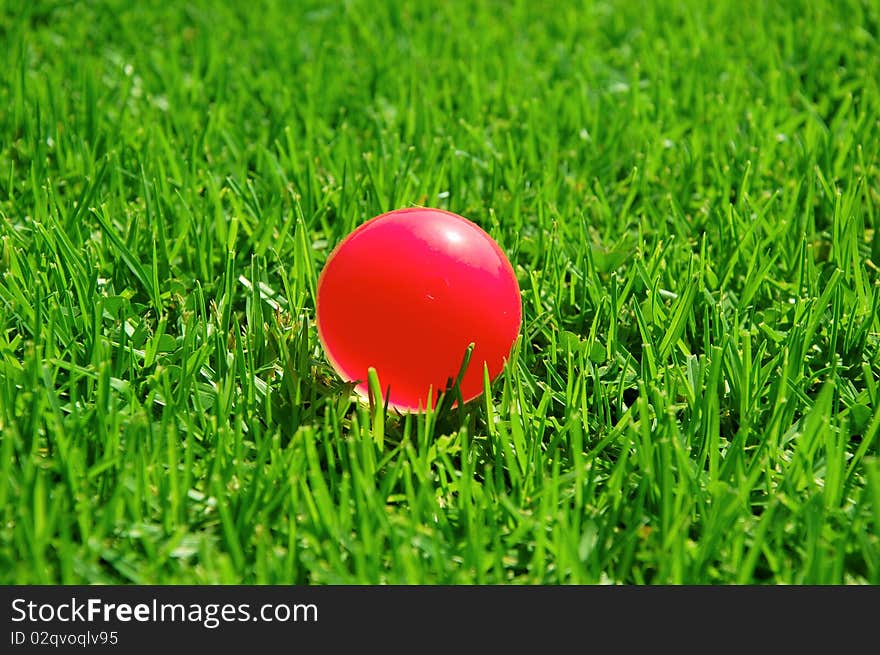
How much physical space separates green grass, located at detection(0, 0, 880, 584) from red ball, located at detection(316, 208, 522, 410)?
0.10m

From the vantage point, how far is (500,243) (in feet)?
A: 9.73

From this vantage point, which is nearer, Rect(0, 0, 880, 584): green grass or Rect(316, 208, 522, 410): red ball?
Rect(0, 0, 880, 584): green grass

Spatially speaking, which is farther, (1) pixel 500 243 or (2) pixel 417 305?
(1) pixel 500 243

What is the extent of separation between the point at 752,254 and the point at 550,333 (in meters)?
0.65

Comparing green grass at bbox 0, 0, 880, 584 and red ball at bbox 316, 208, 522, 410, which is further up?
red ball at bbox 316, 208, 522, 410

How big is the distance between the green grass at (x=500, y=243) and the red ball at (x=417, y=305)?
0.10m

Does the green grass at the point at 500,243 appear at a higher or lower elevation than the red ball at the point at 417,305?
lower

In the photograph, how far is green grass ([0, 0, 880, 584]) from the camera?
6.28 feet

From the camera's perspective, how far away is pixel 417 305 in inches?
82.4

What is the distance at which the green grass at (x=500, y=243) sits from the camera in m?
1.92

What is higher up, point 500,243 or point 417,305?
point 417,305

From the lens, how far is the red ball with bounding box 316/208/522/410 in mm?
2098

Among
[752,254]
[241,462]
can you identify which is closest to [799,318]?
[752,254]

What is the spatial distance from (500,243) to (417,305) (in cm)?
92
